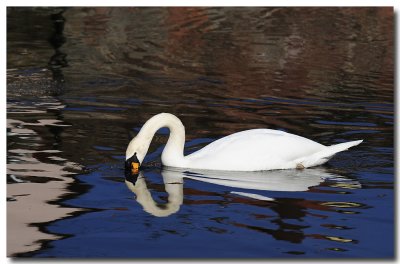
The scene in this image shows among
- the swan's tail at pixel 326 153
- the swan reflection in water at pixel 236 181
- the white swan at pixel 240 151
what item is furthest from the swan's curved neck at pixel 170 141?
the swan's tail at pixel 326 153

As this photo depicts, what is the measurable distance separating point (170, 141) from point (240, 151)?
80 cm

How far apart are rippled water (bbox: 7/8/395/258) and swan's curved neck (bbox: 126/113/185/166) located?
170 mm

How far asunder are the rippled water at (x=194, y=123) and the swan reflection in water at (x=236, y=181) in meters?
0.02

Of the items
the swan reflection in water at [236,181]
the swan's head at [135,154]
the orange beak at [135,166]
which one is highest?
the swan's head at [135,154]

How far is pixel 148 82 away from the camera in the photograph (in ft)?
50.5

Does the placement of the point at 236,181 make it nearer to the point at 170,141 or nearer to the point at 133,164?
the point at 170,141

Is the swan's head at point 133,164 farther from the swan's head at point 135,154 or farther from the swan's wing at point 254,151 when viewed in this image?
the swan's wing at point 254,151

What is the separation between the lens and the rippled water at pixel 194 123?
8.08 meters

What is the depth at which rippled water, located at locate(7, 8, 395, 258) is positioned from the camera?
8.08 m

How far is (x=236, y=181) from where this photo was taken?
32.2ft

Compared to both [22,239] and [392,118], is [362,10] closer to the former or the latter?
[392,118]

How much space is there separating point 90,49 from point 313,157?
29.0 feet

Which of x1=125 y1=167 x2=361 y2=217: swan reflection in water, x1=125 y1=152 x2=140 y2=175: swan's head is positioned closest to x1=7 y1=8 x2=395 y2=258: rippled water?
x1=125 y1=167 x2=361 y2=217: swan reflection in water

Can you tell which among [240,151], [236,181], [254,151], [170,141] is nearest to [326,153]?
[254,151]
